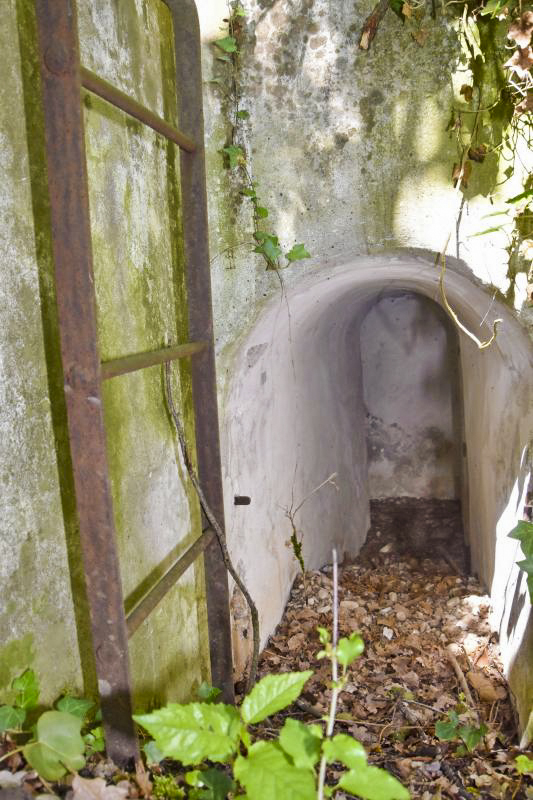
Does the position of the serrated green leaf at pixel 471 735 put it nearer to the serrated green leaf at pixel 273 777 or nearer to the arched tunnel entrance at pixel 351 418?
the arched tunnel entrance at pixel 351 418

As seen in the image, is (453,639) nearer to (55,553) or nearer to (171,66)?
(55,553)

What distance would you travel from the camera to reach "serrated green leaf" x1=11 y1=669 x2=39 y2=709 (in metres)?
1.90

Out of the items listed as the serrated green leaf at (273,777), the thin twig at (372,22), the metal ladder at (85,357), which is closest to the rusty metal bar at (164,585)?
the metal ladder at (85,357)

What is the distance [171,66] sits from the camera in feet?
9.81

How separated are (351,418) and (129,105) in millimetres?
5697

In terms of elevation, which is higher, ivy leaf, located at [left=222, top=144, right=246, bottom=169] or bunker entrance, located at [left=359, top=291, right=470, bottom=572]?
ivy leaf, located at [left=222, top=144, right=246, bottom=169]

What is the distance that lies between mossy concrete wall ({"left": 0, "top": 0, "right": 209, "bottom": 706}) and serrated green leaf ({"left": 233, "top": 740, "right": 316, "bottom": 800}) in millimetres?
846

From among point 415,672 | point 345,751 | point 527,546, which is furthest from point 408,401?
point 345,751

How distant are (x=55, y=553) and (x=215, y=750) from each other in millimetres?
908

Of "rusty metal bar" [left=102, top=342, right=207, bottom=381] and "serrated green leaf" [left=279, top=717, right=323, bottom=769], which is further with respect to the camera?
"rusty metal bar" [left=102, top=342, right=207, bottom=381]

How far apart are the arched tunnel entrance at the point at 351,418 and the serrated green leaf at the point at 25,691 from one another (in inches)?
67.9

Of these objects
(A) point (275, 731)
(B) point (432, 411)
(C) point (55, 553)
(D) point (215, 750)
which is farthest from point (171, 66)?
(B) point (432, 411)

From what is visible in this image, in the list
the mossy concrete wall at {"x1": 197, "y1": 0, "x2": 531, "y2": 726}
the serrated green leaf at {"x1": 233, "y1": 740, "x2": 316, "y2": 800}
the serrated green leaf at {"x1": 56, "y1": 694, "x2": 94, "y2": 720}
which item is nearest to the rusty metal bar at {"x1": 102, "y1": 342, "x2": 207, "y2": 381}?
the mossy concrete wall at {"x1": 197, "y1": 0, "x2": 531, "y2": 726}

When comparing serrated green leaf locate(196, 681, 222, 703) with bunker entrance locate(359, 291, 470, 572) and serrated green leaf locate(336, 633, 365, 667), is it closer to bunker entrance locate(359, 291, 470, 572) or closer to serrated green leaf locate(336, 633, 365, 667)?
serrated green leaf locate(336, 633, 365, 667)
